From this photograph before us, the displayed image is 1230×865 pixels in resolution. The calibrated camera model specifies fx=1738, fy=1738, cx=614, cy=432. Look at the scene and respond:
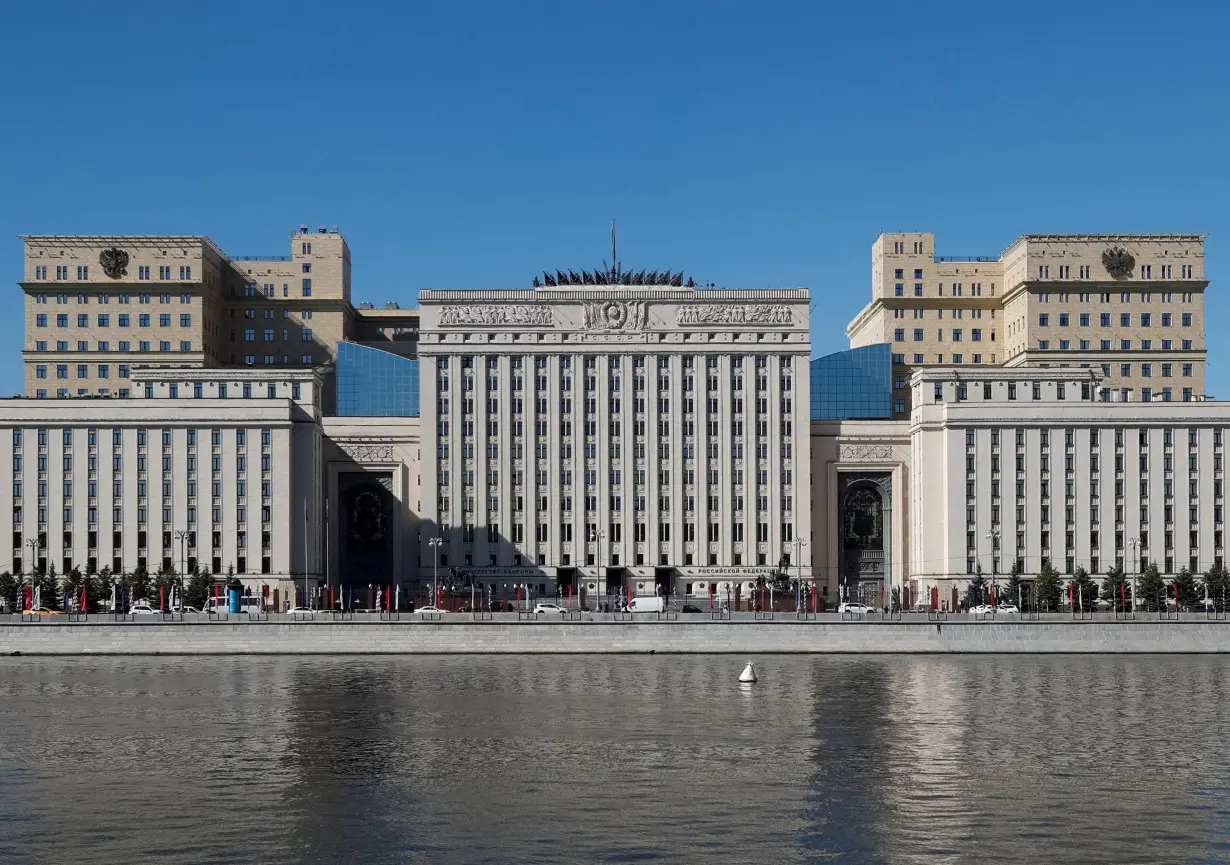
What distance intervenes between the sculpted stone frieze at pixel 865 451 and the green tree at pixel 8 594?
88.1 m

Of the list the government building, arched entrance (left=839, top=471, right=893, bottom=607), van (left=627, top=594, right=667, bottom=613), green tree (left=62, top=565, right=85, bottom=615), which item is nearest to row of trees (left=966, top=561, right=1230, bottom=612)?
the government building

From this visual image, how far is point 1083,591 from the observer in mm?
172625

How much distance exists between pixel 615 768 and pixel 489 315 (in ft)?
403

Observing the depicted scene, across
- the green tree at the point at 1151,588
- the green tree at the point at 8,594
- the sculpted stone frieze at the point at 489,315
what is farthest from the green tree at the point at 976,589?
the green tree at the point at 8,594

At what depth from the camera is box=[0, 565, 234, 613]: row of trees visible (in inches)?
6580

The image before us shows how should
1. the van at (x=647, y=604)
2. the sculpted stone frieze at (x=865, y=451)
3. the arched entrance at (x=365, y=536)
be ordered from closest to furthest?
1. the van at (x=647, y=604)
2. the sculpted stone frieze at (x=865, y=451)
3. the arched entrance at (x=365, y=536)

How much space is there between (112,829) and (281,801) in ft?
24.0

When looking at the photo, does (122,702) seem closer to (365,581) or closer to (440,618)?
(440,618)

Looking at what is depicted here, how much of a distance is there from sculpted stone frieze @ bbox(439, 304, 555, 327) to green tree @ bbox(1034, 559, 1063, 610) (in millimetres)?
60029

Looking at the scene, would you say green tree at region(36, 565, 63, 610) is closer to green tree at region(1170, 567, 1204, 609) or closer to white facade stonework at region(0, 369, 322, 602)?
white facade stonework at region(0, 369, 322, 602)

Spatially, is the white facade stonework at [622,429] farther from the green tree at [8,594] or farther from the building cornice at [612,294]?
the green tree at [8,594]

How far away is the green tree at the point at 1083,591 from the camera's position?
172m

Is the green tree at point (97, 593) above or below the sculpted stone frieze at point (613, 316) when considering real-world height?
below

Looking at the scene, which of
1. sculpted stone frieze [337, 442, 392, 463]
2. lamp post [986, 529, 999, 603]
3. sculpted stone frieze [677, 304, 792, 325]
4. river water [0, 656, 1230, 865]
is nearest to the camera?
river water [0, 656, 1230, 865]
